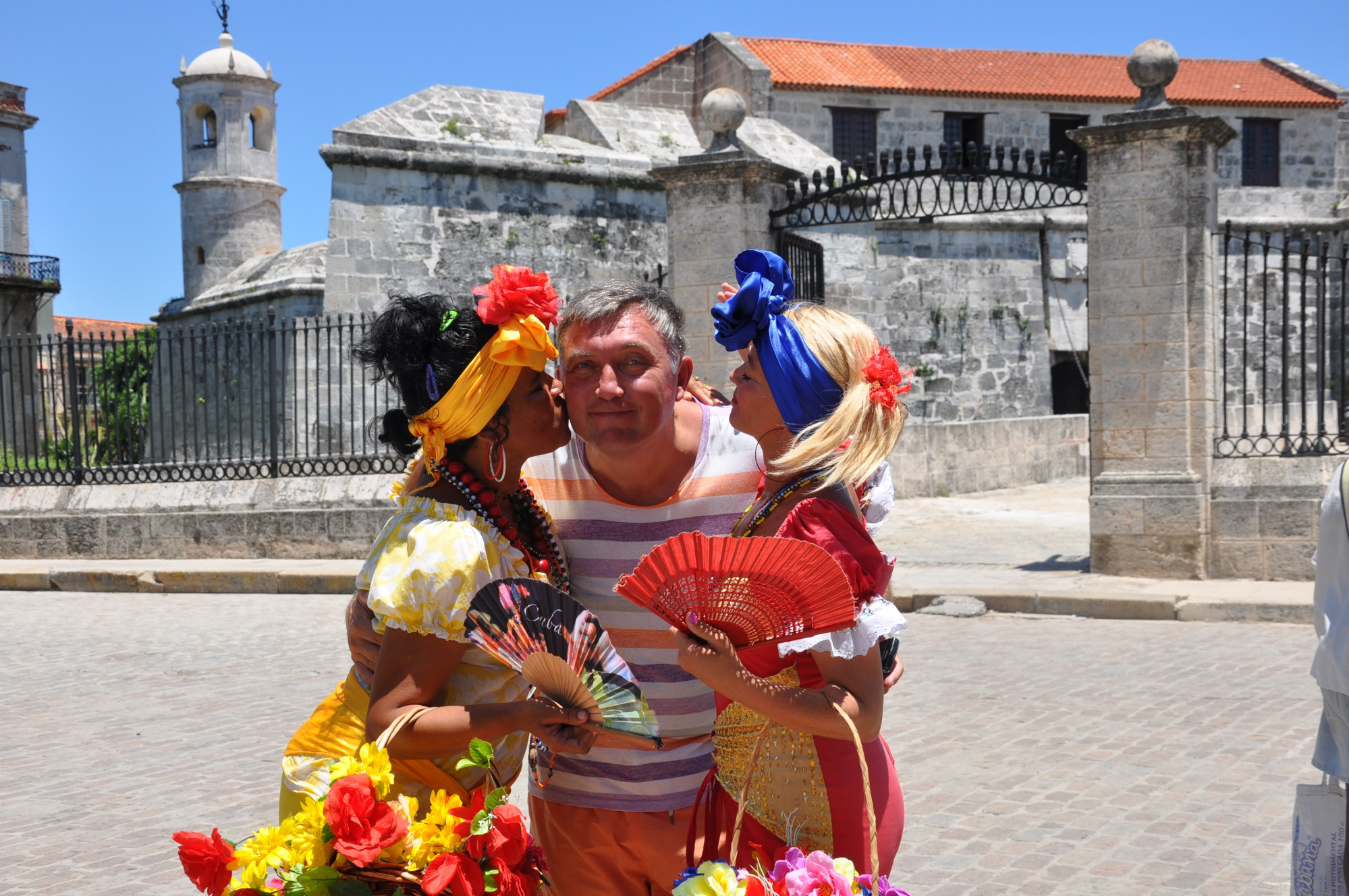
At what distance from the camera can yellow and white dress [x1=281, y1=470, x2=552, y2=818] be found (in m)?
2.10

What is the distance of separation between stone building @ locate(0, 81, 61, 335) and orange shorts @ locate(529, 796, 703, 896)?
37.2 meters

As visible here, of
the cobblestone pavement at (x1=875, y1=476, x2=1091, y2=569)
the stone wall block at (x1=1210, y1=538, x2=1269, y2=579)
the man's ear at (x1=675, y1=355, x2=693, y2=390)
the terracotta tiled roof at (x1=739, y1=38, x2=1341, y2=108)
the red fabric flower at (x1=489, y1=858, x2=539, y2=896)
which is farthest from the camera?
the terracotta tiled roof at (x1=739, y1=38, x2=1341, y2=108)

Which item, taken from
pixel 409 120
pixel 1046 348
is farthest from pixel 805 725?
pixel 1046 348

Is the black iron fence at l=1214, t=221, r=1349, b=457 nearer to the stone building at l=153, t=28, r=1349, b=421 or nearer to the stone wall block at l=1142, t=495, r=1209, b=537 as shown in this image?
the stone building at l=153, t=28, r=1349, b=421

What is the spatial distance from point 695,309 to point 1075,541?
501 cm

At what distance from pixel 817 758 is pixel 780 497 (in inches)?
18.1

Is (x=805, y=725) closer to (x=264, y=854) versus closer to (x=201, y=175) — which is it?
(x=264, y=854)

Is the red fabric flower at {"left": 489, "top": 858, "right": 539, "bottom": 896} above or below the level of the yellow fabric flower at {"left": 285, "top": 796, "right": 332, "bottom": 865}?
below

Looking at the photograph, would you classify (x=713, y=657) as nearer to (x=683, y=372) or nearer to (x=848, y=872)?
(x=848, y=872)

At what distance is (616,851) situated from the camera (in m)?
2.48

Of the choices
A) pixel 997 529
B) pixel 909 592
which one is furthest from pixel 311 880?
pixel 997 529

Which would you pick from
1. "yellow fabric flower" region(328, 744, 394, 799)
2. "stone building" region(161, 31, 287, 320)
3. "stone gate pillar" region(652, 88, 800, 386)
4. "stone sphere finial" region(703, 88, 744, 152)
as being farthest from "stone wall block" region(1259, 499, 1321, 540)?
"stone building" region(161, 31, 287, 320)

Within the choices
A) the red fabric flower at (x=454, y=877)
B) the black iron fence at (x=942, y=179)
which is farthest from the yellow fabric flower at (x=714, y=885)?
the black iron fence at (x=942, y=179)

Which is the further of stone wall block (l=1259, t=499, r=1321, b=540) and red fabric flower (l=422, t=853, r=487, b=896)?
stone wall block (l=1259, t=499, r=1321, b=540)
